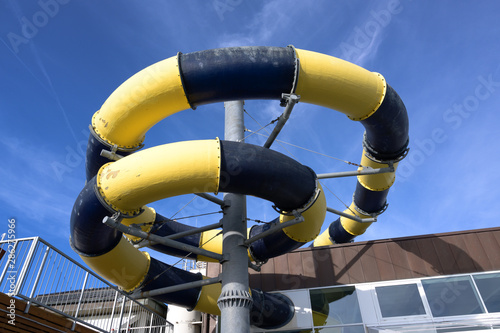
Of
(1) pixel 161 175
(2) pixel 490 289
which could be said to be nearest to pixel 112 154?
(1) pixel 161 175

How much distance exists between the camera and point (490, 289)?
353 inches

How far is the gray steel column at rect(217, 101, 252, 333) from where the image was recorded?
223 inches

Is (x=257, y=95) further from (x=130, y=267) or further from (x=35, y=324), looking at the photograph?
(x=35, y=324)

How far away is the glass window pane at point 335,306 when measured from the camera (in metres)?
9.21

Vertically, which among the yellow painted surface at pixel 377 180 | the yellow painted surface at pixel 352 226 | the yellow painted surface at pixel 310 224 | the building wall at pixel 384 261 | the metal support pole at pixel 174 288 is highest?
the yellow painted surface at pixel 352 226

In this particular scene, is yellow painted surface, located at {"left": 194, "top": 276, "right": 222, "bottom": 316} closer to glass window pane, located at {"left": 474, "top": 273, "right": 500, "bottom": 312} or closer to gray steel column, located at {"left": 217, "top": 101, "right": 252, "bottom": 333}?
gray steel column, located at {"left": 217, "top": 101, "right": 252, "bottom": 333}

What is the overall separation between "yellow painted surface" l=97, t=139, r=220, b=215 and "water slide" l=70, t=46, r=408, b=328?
0.05 feet

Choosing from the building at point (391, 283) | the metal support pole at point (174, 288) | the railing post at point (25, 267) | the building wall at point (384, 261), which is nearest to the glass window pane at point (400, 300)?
the building at point (391, 283)

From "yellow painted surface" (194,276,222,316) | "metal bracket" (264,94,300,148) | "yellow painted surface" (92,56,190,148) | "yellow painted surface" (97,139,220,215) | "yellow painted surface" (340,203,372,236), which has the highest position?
"yellow painted surface" (340,203,372,236)

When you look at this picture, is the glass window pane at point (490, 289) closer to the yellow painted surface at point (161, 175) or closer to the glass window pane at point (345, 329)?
the glass window pane at point (345, 329)

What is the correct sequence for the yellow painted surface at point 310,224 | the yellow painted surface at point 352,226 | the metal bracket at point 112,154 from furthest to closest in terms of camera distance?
the yellow painted surface at point 352,226 < the yellow painted surface at point 310,224 < the metal bracket at point 112,154

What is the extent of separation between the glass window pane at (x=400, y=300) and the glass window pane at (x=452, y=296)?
0.95ft

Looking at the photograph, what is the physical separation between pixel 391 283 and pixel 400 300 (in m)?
0.45

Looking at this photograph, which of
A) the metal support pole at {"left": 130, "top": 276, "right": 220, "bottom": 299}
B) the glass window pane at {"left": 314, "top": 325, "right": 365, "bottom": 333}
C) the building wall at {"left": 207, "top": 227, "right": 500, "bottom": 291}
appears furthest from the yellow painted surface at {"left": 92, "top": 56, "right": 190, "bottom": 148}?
the glass window pane at {"left": 314, "top": 325, "right": 365, "bottom": 333}
